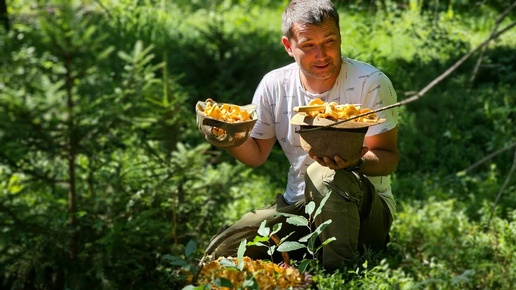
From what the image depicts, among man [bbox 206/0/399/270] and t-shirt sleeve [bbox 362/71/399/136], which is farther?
t-shirt sleeve [bbox 362/71/399/136]

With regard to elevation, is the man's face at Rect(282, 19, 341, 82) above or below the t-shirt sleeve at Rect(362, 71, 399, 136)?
above

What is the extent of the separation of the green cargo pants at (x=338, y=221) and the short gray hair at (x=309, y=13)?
617 millimetres

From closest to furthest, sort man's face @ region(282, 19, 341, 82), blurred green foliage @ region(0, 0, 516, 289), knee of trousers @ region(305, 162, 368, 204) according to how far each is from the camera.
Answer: knee of trousers @ region(305, 162, 368, 204), man's face @ region(282, 19, 341, 82), blurred green foliage @ region(0, 0, 516, 289)

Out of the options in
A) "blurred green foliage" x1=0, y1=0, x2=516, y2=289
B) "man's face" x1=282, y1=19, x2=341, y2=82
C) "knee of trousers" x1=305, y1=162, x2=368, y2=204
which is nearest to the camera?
"knee of trousers" x1=305, y1=162, x2=368, y2=204

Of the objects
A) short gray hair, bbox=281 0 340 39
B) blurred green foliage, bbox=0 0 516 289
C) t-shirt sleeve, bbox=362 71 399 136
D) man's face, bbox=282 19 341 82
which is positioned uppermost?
short gray hair, bbox=281 0 340 39

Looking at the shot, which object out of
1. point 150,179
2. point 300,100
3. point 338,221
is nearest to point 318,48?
point 300,100

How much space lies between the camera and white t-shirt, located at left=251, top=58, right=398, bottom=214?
345 centimetres

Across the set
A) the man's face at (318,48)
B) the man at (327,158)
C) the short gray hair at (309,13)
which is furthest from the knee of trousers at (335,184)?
the short gray hair at (309,13)

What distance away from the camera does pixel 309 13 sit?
3.41 metres

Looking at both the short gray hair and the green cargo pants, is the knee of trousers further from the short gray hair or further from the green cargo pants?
the short gray hair

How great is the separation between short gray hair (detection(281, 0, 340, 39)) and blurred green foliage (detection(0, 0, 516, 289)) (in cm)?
72

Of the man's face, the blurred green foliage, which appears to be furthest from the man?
the blurred green foliage

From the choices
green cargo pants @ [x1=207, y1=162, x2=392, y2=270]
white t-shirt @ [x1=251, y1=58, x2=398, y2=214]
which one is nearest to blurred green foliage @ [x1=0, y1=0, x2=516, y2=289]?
green cargo pants @ [x1=207, y1=162, x2=392, y2=270]

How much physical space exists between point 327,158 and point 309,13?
26.7 inches
